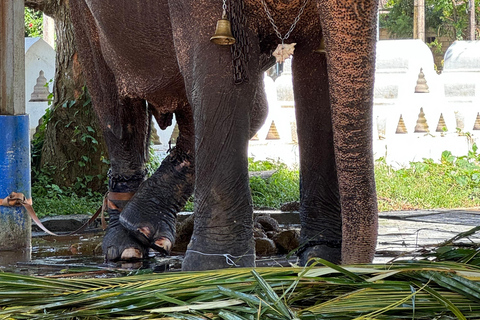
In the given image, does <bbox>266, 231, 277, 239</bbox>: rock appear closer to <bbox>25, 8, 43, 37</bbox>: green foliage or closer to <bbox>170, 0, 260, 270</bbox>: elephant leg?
<bbox>170, 0, 260, 270</bbox>: elephant leg

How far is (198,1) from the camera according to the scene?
3.11m

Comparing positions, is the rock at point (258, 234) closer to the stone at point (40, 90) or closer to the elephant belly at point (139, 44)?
the elephant belly at point (139, 44)

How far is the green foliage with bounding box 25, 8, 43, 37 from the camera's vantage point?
2478cm

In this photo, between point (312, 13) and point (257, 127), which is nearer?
point (312, 13)

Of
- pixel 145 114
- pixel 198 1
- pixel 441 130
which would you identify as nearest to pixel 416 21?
pixel 441 130

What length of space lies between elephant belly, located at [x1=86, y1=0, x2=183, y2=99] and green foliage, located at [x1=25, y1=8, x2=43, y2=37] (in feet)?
69.8

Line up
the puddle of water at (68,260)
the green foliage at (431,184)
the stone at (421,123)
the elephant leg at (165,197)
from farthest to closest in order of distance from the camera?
the stone at (421,123), the green foliage at (431,184), the elephant leg at (165,197), the puddle of water at (68,260)

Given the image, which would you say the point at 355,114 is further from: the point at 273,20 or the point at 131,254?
the point at 131,254

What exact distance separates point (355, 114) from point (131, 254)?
6.56ft

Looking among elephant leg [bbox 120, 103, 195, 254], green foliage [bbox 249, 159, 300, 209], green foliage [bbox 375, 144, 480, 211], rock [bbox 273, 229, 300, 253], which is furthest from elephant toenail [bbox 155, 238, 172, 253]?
green foliage [bbox 375, 144, 480, 211]

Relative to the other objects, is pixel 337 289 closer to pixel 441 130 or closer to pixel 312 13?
pixel 312 13

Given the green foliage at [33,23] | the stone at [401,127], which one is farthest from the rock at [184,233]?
the green foliage at [33,23]

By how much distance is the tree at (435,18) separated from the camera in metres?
26.5

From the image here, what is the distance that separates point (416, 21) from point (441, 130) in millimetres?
10137
